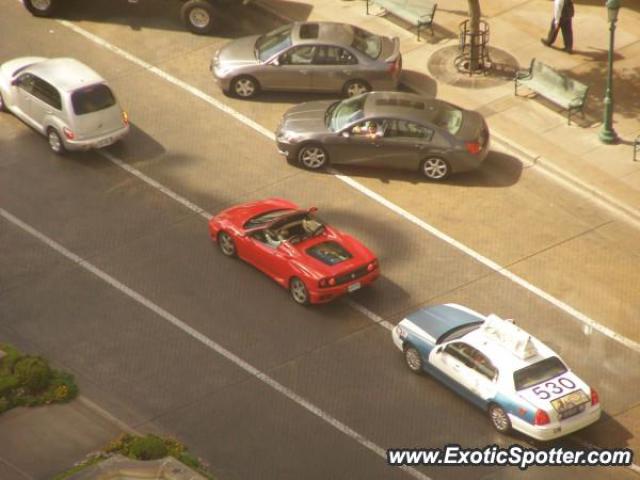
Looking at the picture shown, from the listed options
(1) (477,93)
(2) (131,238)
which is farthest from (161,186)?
(1) (477,93)

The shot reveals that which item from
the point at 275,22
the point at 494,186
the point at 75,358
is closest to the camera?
the point at 75,358

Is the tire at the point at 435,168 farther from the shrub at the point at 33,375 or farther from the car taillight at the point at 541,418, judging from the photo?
the shrub at the point at 33,375

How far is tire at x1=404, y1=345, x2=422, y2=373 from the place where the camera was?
2900 cm

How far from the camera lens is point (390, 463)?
89.2ft

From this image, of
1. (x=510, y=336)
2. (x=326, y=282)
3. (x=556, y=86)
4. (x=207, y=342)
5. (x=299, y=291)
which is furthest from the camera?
(x=556, y=86)

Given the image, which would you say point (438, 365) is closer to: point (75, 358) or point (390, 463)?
point (390, 463)

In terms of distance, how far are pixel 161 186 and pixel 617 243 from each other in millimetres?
10395

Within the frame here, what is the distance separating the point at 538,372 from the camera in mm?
27516

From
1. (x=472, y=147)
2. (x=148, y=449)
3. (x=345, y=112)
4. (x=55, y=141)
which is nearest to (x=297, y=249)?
(x=345, y=112)

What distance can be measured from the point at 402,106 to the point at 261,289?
6.07 metres

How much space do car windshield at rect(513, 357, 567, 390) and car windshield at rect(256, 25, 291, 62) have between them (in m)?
12.7

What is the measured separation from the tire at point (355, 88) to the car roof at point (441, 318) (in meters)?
9.02

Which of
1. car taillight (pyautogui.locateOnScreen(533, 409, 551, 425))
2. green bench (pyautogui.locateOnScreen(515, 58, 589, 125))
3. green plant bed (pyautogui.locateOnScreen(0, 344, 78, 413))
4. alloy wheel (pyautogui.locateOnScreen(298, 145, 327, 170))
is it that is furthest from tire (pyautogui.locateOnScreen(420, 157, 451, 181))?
green plant bed (pyautogui.locateOnScreen(0, 344, 78, 413))

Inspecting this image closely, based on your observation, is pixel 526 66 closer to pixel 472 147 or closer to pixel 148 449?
pixel 472 147
